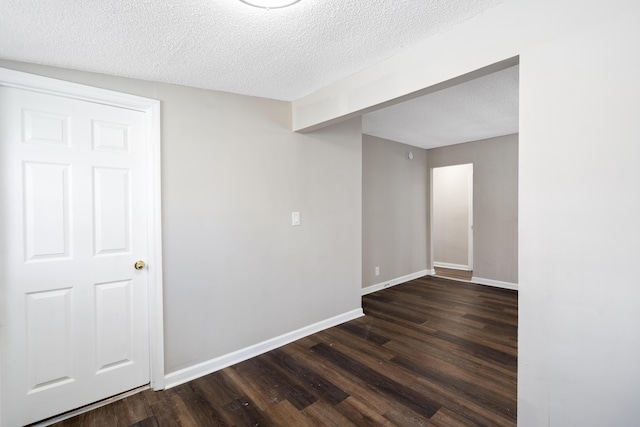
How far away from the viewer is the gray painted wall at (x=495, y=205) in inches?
177

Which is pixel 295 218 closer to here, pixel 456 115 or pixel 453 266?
pixel 456 115

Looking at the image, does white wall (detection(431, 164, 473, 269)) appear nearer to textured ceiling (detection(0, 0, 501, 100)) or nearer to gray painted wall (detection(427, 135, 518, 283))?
gray painted wall (detection(427, 135, 518, 283))

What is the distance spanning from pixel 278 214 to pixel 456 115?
243 cm

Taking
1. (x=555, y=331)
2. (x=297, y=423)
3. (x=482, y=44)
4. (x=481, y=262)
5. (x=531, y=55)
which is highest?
(x=482, y=44)

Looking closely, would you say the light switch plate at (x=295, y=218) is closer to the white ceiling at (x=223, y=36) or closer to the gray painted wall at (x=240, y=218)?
the gray painted wall at (x=240, y=218)

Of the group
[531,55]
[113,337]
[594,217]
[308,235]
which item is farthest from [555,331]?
[113,337]

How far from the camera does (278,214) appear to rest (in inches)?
108

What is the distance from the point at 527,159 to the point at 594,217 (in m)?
0.35

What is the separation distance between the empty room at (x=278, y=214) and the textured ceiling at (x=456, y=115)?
0.27 ft

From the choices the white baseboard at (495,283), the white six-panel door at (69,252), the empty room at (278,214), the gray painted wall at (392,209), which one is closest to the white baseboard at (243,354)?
the empty room at (278,214)

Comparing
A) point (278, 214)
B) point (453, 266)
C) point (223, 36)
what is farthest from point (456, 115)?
point (453, 266)

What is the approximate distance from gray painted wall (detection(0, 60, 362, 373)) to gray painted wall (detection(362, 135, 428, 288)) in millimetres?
1184

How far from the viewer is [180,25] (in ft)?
4.80

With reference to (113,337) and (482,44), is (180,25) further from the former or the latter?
(113,337)
